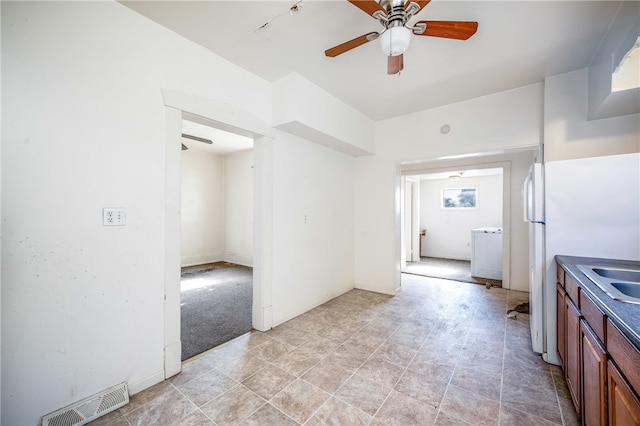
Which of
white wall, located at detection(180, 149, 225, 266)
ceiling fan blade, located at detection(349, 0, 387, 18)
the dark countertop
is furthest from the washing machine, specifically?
white wall, located at detection(180, 149, 225, 266)

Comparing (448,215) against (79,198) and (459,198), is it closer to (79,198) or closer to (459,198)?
(459,198)

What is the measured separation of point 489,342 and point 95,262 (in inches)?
136

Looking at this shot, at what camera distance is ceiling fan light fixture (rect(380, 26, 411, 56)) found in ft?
5.05

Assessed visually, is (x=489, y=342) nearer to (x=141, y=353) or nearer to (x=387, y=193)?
(x=387, y=193)

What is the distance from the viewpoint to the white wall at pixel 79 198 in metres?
1.40

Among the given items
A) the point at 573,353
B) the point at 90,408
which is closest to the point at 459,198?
the point at 573,353

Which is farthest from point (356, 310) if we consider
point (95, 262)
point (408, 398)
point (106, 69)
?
point (106, 69)

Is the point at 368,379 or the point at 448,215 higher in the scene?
the point at 448,215

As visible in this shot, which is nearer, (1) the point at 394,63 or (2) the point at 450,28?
(2) the point at 450,28

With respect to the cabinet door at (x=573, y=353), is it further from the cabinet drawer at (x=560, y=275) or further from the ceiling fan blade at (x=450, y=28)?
the ceiling fan blade at (x=450, y=28)

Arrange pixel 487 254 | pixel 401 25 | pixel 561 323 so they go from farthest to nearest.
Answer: pixel 487 254 < pixel 561 323 < pixel 401 25

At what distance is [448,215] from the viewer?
772cm

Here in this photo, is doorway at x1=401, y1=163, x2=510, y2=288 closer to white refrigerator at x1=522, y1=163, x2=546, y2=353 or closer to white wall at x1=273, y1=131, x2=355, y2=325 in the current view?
white wall at x1=273, y1=131, x2=355, y2=325

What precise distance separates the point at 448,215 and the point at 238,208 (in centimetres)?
611
